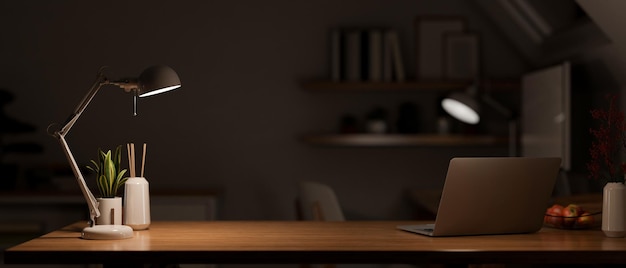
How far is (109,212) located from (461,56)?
3.22 m

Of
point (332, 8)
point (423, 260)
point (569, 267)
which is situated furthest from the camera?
point (332, 8)

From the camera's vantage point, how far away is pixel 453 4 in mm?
5402

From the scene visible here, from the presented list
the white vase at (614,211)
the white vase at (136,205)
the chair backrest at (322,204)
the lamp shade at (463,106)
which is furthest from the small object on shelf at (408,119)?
the white vase at (136,205)

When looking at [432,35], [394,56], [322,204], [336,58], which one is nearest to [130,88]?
[322,204]

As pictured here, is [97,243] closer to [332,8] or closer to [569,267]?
[569,267]

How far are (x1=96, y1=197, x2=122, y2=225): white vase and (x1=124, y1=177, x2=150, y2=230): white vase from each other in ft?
0.07

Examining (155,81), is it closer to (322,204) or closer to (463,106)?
(322,204)

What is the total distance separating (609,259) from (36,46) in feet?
13.3

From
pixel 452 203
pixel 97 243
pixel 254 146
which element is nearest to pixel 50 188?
pixel 254 146

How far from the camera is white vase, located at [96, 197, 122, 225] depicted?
2.63 meters

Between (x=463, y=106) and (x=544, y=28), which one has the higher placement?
(x=544, y=28)

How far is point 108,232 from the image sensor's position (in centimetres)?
245

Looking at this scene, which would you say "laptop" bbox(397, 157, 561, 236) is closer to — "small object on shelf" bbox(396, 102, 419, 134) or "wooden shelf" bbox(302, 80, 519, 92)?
"wooden shelf" bbox(302, 80, 519, 92)

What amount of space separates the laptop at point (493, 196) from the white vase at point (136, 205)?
808 mm
